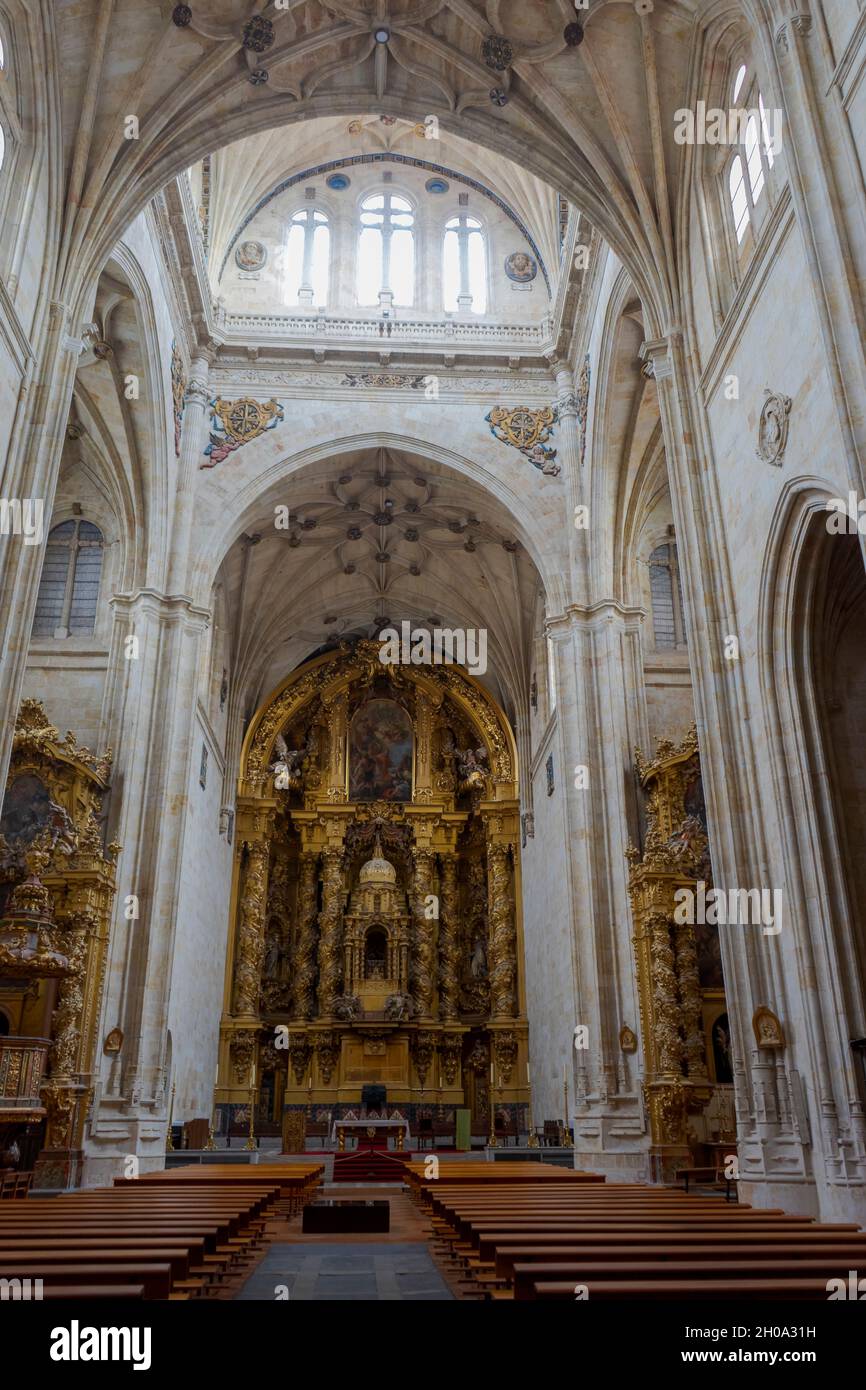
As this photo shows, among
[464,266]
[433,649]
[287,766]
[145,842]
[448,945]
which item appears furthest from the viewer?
[433,649]

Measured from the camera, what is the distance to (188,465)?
20.9 metres

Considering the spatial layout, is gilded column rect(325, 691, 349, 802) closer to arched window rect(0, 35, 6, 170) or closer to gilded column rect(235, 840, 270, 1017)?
gilded column rect(235, 840, 270, 1017)

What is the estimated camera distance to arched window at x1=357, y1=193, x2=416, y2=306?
24.4m

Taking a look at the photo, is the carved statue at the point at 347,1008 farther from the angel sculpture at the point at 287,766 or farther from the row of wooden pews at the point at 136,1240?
the row of wooden pews at the point at 136,1240

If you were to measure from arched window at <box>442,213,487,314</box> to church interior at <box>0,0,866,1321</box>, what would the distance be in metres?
0.11

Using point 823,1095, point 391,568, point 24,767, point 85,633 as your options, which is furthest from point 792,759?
point 391,568

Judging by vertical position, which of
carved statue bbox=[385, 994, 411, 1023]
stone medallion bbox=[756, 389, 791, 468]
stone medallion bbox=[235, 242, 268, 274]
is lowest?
carved statue bbox=[385, 994, 411, 1023]

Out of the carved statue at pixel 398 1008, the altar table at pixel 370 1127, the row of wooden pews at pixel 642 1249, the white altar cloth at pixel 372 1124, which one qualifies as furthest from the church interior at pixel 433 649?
the white altar cloth at pixel 372 1124

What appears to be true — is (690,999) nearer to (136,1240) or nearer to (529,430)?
(529,430)

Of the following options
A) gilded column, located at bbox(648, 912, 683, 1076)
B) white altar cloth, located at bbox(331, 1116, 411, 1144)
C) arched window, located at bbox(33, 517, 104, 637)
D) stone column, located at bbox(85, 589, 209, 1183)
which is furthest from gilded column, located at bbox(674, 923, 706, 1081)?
arched window, located at bbox(33, 517, 104, 637)

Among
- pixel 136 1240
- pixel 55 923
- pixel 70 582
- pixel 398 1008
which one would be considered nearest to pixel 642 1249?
pixel 136 1240

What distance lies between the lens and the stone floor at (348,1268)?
697cm

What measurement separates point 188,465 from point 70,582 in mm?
3242
